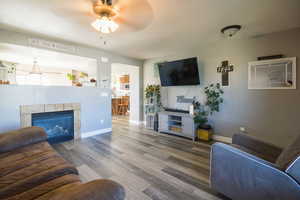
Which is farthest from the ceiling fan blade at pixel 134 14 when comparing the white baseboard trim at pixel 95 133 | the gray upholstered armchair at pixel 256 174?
the white baseboard trim at pixel 95 133

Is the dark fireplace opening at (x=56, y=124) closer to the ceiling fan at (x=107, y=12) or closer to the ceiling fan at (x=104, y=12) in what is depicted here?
the ceiling fan at (x=107, y=12)

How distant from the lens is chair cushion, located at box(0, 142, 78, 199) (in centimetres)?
108

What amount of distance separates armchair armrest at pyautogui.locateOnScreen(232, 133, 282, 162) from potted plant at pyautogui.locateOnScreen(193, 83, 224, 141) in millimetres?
1414

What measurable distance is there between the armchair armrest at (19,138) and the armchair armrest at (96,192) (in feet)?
4.40

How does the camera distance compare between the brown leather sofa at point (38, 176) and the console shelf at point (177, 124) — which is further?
the console shelf at point (177, 124)

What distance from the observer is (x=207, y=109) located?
3615 millimetres

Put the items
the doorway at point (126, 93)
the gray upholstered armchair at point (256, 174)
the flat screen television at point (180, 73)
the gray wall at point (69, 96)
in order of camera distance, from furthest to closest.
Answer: the doorway at point (126, 93)
the flat screen television at point (180, 73)
the gray wall at point (69, 96)
the gray upholstered armchair at point (256, 174)

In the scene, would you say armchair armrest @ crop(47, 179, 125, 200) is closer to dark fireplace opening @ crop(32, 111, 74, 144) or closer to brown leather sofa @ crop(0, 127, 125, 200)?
brown leather sofa @ crop(0, 127, 125, 200)

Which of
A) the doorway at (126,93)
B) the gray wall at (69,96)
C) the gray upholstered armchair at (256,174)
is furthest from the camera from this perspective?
the doorway at (126,93)

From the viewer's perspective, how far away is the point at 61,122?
3.30m

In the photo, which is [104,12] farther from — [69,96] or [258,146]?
[258,146]

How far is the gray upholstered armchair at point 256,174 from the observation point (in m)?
1.07

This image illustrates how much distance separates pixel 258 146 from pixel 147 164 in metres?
1.61

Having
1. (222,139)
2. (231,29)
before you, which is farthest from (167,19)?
(222,139)
